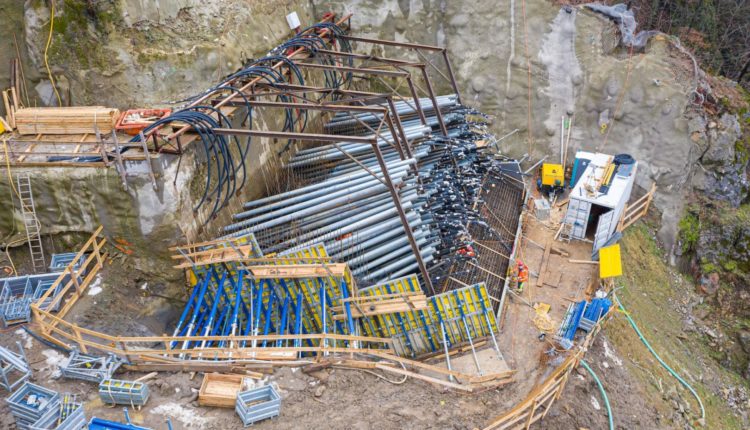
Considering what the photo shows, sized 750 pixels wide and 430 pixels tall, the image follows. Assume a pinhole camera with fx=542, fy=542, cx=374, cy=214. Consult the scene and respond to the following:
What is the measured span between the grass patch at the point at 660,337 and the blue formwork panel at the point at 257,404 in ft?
38.6

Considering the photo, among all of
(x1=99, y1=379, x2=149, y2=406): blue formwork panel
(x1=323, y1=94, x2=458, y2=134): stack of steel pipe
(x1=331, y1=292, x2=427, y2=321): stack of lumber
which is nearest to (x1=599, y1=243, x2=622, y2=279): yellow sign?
(x1=331, y1=292, x2=427, y2=321): stack of lumber

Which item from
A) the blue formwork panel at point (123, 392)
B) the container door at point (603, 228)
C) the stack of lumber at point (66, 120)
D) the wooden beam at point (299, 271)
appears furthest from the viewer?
the container door at point (603, 228)

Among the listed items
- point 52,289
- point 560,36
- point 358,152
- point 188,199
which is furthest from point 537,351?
point 560,36

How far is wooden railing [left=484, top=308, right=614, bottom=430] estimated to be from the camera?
12773 millimetres

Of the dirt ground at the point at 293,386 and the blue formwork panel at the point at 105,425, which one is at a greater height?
the blue formwork panel at the point at 105,425

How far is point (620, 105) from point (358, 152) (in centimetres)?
1320

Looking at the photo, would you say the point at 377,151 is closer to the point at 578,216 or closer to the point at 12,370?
the point at 12,370

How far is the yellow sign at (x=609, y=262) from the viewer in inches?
706

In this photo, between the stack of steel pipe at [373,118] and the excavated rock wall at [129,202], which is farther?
the stack of steel pipe at [373,118]

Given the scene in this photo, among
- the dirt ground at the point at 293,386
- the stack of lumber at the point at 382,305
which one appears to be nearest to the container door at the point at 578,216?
the dirt ground at the point at 293,386

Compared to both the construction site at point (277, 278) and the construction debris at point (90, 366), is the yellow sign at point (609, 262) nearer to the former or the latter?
the construction site at point (277, 278)

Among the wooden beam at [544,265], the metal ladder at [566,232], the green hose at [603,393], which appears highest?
the metal ladder at [566,232]

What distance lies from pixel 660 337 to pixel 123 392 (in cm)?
1888

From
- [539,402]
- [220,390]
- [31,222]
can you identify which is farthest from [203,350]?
[539,402]
